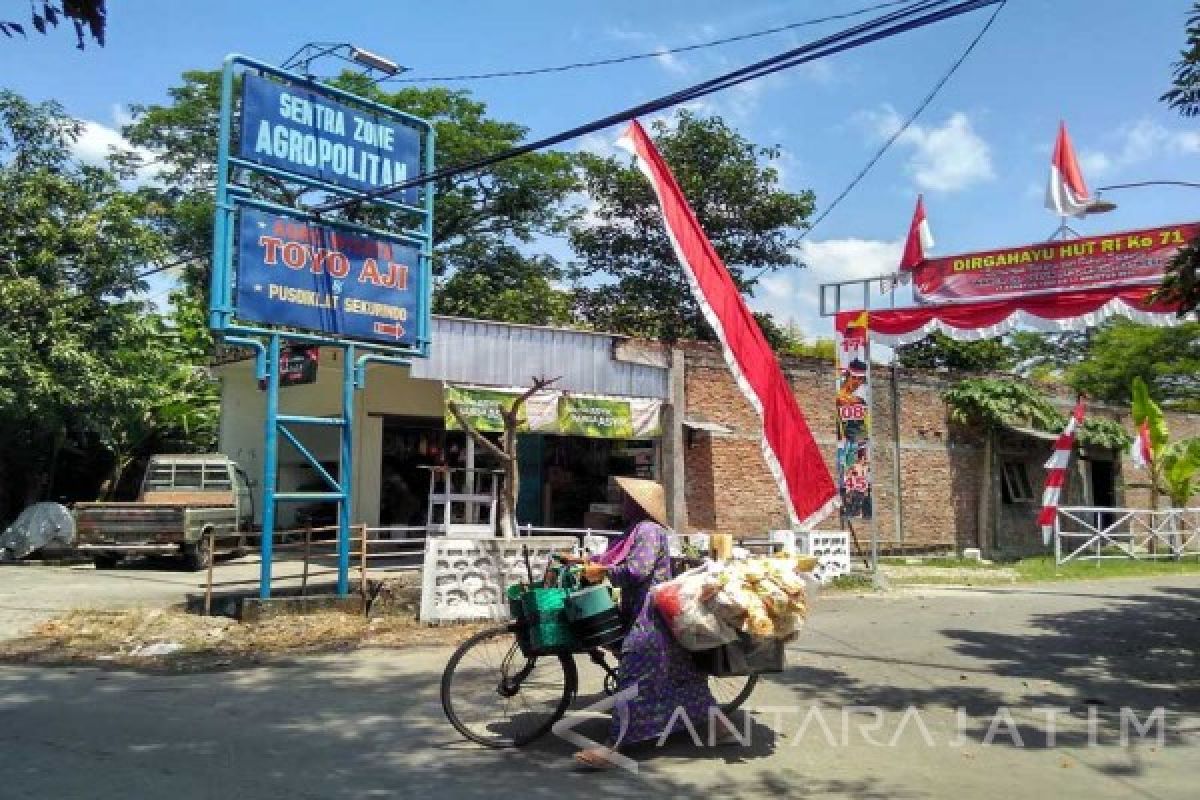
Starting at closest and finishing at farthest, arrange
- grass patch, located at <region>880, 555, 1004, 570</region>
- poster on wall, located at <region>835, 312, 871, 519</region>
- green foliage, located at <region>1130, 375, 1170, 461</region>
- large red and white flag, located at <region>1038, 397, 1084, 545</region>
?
1. poster on wall, located at <region>835, 312, 871, 519</region>
2. grass patch, located at <region>880, 555, 1004, 570</region>
3. large red and white flag, located at <region>1038, 397, 1084, 545</region>
4. green foliage, located at <region>1130, 375, 1170, 461</region>

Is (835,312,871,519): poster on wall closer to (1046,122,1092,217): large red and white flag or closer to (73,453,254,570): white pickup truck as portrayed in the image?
(1046,122,1092,217): large red and white flag

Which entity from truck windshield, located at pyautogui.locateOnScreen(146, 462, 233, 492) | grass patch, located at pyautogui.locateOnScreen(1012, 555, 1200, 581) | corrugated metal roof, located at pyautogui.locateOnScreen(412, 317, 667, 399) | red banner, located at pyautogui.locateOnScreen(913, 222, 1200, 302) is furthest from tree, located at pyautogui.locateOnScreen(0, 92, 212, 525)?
grass patch, located at pyautogui.locateOnScreen(1012, 555, 1200, 581)

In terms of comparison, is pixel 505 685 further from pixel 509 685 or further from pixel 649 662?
→ pixel 649 662

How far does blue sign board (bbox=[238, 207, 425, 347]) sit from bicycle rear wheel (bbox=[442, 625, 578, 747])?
625 cm

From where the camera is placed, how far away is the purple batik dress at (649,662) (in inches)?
221

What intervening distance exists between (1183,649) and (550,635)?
727cm

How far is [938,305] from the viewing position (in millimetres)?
16594

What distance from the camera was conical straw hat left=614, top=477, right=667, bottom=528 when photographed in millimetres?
6031

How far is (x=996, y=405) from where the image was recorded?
72.0 feet

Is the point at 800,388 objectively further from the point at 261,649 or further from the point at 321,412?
the point at 261,649

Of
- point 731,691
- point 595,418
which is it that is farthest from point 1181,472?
point 731,691

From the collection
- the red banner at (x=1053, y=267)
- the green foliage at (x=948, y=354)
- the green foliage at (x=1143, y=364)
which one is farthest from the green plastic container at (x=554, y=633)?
the green foliage at (x=948, y=354)

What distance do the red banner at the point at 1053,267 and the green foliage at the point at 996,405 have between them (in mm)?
6211

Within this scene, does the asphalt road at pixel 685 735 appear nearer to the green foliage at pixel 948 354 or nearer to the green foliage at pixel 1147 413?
the green foliage at pixel 1147 413
